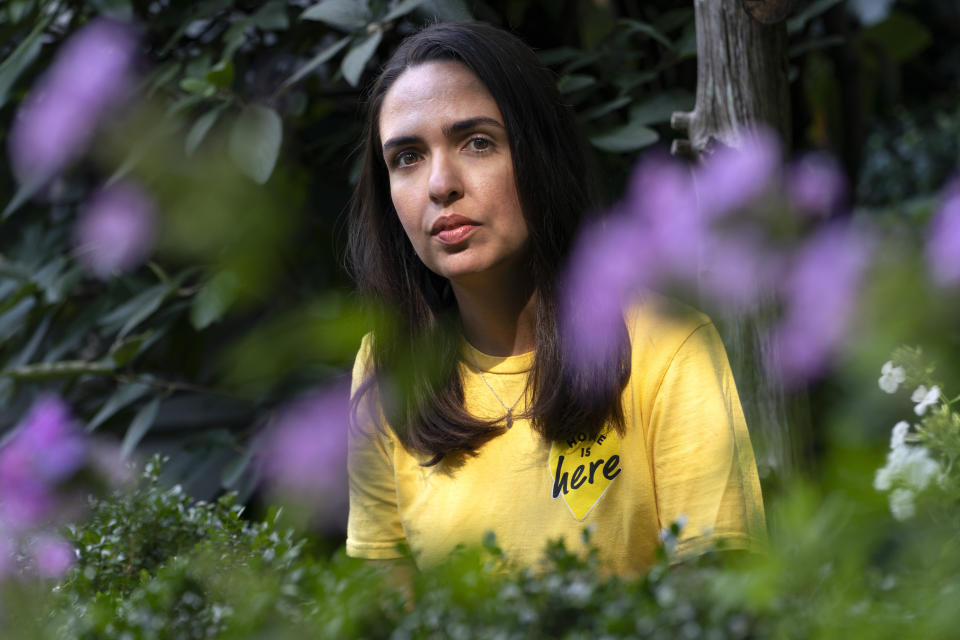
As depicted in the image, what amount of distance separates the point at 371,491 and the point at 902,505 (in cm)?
90

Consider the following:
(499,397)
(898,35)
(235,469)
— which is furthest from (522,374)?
(898,35)

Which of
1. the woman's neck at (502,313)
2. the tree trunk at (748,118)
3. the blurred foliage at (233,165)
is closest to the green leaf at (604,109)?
the blurred foliage at (233,165)

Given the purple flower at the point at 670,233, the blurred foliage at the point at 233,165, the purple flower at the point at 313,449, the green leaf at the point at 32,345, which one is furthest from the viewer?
the green leaf at the point at 32,345

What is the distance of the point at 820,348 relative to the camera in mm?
550

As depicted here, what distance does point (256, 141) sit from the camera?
162 centimetres

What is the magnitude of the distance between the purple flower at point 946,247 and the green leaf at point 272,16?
140 cm

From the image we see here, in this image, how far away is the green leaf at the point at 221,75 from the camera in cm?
160

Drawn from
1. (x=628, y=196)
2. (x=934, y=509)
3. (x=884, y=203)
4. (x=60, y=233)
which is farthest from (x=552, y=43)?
(x=884, y=203)

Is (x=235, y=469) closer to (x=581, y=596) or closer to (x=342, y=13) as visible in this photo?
(x=342, y=13)

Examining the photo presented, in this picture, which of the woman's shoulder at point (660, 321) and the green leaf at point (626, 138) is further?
the green leaf at point (626, 138)

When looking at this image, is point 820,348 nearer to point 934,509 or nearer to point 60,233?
point 934,509

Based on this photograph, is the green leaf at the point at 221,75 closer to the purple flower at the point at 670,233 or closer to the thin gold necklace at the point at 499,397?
the thin gold necklace at the point at 499,397

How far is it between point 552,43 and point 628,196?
504mm

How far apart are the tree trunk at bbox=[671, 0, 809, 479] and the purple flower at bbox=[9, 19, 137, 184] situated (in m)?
1.05
